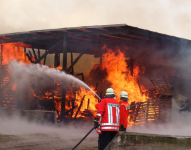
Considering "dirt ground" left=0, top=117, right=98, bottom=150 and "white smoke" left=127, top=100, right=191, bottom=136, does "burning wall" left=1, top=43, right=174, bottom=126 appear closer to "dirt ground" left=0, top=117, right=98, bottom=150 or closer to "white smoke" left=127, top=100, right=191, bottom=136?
"white smoke" left=127, top=100, right=191, bottom=136

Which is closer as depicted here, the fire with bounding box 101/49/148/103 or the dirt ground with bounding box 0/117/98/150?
the dirt ground with bounding box 0/117/98/150

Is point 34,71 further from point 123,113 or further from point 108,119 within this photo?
point 108,119

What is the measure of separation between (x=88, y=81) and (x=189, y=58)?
7498 mm

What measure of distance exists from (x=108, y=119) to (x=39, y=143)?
2.96m

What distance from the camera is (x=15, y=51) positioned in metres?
17.1

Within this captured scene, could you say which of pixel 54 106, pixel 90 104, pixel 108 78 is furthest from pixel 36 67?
pixel 108 78

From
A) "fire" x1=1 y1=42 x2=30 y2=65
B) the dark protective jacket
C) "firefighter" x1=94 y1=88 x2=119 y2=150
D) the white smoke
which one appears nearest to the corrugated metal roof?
"fire" x1=1 y1=42 x2=30 y2=65

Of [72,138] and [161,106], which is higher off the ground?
[161,106]

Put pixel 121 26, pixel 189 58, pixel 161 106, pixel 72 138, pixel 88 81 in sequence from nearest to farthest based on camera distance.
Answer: pixel 72 138, pixel 121 26, pixel 161 106, pixel 189 58, pixel 88 81

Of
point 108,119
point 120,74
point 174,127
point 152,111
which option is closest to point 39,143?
point 108,119

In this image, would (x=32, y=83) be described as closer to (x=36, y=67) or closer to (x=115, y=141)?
(x=36, y=67)

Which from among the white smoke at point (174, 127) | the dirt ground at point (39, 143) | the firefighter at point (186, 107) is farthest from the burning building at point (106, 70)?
the dirt ground at point (39, 143)

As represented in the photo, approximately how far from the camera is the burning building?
478 inches

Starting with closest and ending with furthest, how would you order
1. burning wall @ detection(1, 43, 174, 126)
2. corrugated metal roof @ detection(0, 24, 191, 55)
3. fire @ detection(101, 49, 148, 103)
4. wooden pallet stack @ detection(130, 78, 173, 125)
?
corrugated metal roof @ detection(0, 24, 191, 55), wooden pallet stack @ detection(130, 78, 173, 125), burning wall @ detection(1, 43, 174, 126), fire @ detection(101, 49, 148, 103)
